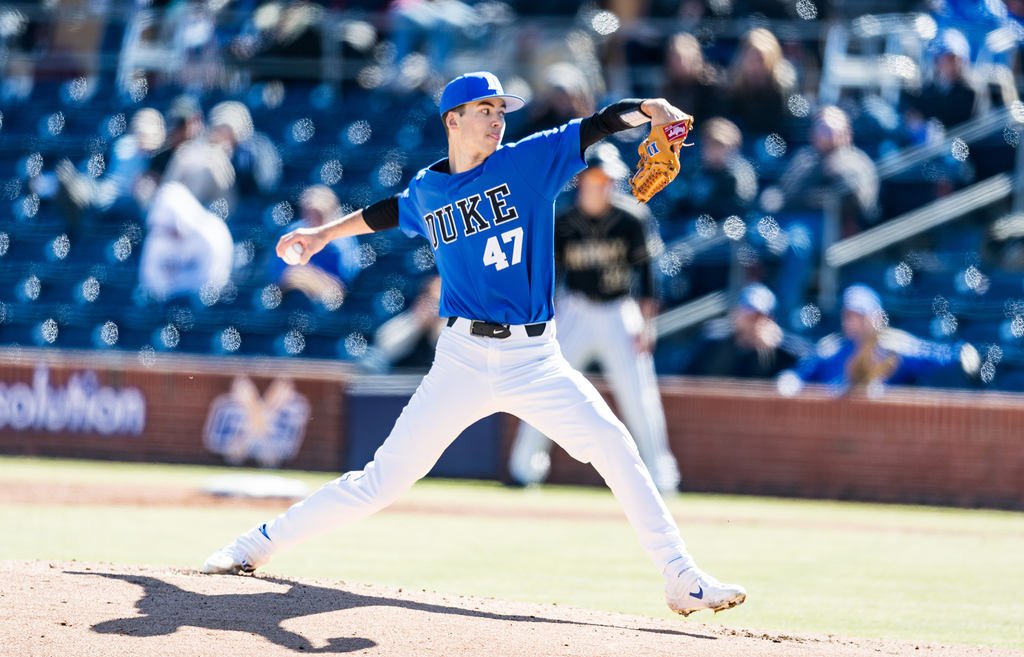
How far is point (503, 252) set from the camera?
4602 millimetres

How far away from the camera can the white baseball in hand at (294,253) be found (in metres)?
5.12

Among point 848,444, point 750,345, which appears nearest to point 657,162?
point 848,444

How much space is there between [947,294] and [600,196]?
317cm

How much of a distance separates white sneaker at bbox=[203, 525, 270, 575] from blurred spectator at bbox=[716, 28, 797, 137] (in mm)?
7632

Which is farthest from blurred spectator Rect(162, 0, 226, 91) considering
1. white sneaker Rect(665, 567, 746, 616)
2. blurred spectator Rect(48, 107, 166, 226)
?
white sneaker Rect(665, 567, 746, 616)

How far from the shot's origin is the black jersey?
887 centimetres

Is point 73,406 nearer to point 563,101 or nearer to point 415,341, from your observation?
point 415,341

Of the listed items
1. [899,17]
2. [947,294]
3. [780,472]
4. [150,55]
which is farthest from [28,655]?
[150,55]

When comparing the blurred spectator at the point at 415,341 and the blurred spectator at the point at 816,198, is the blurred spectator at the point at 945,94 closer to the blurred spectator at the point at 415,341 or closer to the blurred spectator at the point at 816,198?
the blurred spectator at the point at 816,198

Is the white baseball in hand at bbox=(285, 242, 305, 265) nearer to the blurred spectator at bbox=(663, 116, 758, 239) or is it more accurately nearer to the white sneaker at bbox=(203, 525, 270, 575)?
the white sneaker at bbox=(203, 525, 270, 575)

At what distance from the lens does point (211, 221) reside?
1254 centimetres

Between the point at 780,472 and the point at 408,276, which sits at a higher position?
the point at 408,276

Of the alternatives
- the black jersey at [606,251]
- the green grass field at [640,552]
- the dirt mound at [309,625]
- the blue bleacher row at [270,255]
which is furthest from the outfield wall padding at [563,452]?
the dirt mound at [309,625]

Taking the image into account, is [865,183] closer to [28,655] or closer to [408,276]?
[408,276]
